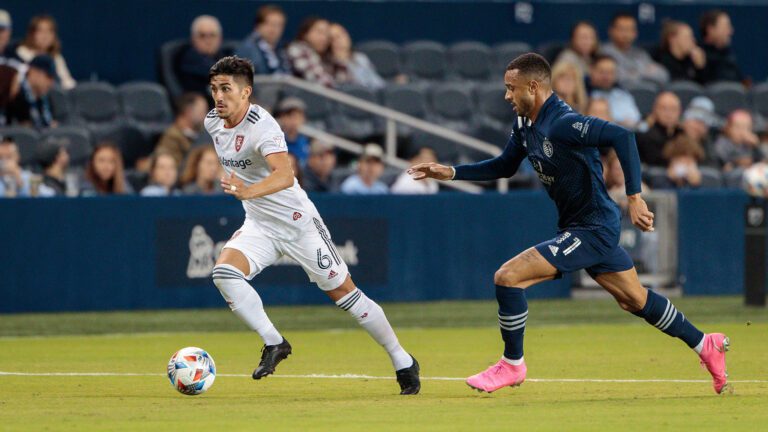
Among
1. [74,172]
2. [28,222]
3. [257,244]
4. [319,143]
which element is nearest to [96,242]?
[28,222]

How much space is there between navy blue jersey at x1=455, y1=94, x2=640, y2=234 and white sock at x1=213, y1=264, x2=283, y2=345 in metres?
2.02

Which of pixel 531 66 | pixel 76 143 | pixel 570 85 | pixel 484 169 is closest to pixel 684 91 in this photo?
pixel 570 85

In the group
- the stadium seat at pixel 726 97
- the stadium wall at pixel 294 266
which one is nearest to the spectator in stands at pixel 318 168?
the stadium wall at pixel 294 266

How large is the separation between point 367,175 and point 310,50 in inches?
110

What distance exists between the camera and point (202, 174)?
53.8ft

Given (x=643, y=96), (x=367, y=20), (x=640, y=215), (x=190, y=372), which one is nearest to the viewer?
(x=640, y=215)

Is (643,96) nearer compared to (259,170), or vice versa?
(259,170)

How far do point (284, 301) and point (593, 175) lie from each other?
7.69 m

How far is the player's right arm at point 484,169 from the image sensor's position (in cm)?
973

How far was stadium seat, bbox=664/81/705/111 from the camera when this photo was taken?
2112 centimetres

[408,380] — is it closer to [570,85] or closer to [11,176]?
[11,176]

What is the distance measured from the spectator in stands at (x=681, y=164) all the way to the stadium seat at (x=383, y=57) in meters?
4.31

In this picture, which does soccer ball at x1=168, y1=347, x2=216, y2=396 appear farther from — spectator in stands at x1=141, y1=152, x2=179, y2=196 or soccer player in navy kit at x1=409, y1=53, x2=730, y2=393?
spectator in stands at x1=141, y1=152, x2=179, y2=196

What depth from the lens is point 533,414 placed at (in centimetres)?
841
